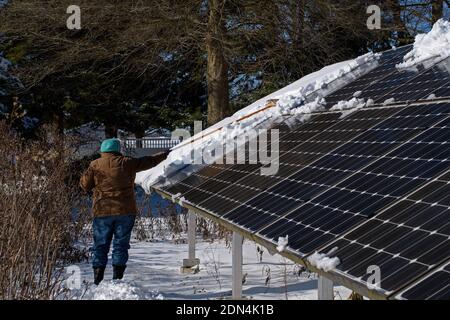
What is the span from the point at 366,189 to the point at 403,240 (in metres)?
1.02

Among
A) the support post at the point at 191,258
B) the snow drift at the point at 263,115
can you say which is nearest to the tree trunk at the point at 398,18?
the snow drift at the point at 263,115

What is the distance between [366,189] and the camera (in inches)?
162

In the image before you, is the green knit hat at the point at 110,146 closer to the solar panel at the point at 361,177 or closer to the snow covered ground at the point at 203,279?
the snow covered ground at the point at 203,279

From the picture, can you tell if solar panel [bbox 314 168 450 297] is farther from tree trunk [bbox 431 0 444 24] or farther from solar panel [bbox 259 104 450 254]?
tree trunk [bbox 431 0 444 24]

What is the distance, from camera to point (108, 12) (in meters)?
15.2

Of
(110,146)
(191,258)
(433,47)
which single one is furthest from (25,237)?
(433,47)

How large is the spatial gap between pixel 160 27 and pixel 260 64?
2.77m

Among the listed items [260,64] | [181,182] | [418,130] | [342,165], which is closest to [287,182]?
[342,165]

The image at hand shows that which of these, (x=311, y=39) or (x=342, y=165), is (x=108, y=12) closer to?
(x=311, y=39)

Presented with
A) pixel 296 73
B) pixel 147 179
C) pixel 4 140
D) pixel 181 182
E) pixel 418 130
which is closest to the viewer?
pixel 418 130

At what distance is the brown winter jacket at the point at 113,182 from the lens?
23.5ft

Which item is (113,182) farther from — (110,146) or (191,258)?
(191,258)

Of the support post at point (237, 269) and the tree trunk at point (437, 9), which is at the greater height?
the tree trunk at point (437, 9)

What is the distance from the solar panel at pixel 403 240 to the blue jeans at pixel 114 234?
13.9 ft
